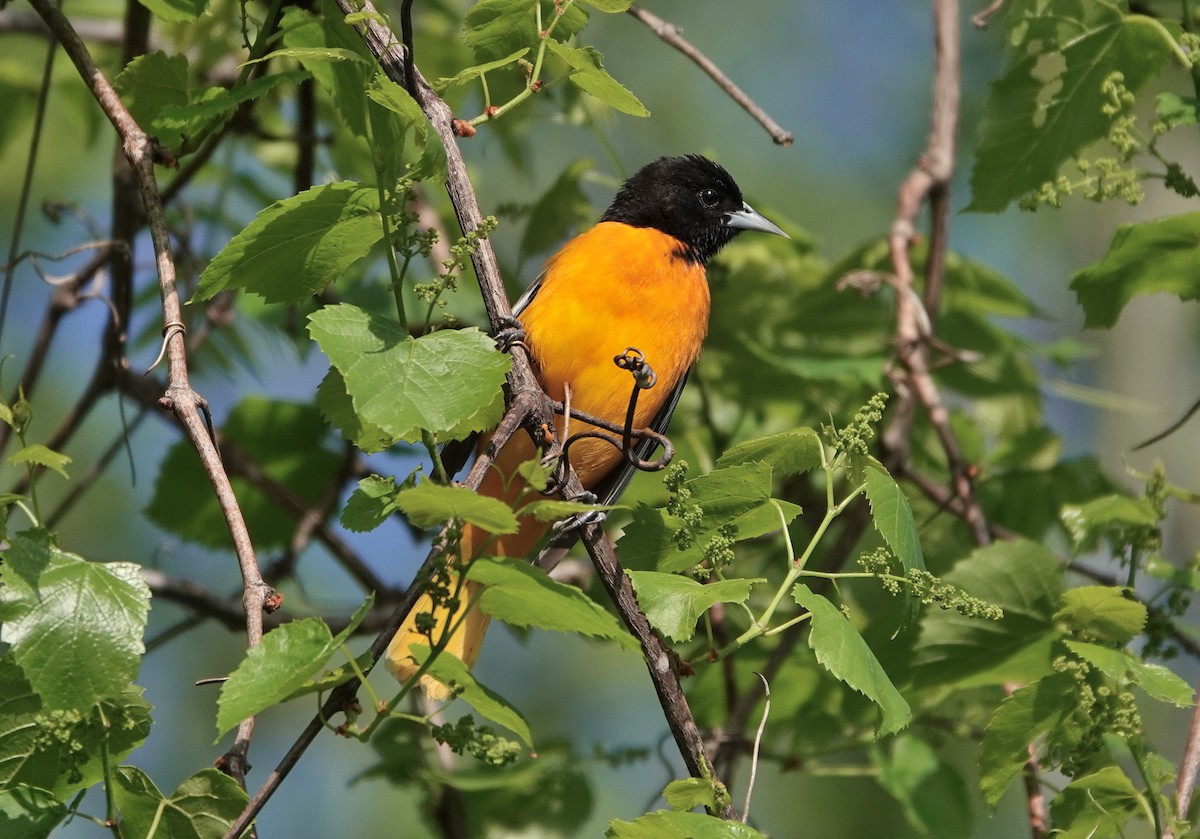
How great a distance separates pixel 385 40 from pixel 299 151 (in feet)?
5.98

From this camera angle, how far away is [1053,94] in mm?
2895

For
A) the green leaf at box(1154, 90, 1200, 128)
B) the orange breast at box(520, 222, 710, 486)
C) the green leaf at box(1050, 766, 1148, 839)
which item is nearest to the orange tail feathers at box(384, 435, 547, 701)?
the orange breast at box(520, 222, 710, 486)

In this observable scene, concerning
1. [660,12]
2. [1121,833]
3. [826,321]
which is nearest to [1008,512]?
[826,321]

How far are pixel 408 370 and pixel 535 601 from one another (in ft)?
1.23

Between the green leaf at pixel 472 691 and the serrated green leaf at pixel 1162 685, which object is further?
the serrated green leaf at pixel 1162 685

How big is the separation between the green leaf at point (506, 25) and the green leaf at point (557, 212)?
1645 millimetres

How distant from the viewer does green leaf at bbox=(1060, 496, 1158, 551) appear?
8.67ft

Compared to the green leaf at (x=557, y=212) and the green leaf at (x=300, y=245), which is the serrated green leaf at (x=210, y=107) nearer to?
the green leaf at (x=300, y=245)

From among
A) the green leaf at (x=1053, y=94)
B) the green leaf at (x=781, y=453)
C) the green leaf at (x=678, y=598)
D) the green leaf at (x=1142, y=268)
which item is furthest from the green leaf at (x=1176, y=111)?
the green leaf at (x=678, y=598)

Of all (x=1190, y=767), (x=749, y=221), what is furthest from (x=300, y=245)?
(x=749, y=221)

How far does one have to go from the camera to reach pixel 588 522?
6.95ft

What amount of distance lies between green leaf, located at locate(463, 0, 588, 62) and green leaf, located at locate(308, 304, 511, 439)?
2.01 ft

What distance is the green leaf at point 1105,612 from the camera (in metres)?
2.39

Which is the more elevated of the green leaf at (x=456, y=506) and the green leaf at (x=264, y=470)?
the green leaf at (x=456, y=506)
